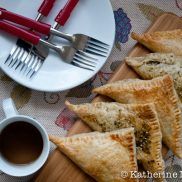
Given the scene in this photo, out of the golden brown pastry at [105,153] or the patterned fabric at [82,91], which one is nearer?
the golden brown pastry at [105,153]

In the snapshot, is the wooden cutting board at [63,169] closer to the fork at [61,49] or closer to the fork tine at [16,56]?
the fork at [61,49]

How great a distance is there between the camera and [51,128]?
3.99 ft

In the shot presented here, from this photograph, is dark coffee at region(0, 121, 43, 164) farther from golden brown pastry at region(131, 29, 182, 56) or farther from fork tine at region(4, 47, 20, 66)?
golden brown pastry at region(131, 29, 182, 56)

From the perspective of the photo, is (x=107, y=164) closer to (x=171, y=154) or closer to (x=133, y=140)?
(x=133, y=140)

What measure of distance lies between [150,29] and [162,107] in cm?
24

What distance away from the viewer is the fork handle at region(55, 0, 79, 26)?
1.21 metres

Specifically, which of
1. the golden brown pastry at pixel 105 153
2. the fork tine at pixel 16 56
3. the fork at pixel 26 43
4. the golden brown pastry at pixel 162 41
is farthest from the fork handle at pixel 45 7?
the golden brown pastry at pixel 105 153

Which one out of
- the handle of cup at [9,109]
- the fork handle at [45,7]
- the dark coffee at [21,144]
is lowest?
the dark coffee at [21,144]

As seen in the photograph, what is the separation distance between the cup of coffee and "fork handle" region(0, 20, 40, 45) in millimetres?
180

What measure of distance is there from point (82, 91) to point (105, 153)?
22cm

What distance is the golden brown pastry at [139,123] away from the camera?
112 centimetres

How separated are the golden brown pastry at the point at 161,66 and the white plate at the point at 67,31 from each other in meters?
0.10

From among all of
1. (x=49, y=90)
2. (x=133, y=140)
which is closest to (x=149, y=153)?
(x=133, y=140)

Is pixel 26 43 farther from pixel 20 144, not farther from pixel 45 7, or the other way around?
pixel 20 144
